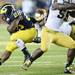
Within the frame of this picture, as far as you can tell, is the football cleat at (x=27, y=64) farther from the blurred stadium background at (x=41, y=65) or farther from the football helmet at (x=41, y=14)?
the football helmet at (x=41, y=14)

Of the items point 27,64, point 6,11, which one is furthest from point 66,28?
point 6,11

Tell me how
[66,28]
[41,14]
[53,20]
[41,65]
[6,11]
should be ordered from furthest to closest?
[41,65], [6,11], [41,14], [66,28], [53,20]

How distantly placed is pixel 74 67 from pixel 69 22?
0.91 m

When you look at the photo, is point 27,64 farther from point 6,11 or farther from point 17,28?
point 6,11

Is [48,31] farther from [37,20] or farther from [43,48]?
[37,20]

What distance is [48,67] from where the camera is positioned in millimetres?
10781

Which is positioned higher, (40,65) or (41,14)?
(41,14)

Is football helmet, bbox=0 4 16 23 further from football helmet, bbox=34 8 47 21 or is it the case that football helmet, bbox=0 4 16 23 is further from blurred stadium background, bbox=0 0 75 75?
blurred stadium background, bbox=0 0 75 75

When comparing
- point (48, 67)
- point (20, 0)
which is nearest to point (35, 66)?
point (48, 67)

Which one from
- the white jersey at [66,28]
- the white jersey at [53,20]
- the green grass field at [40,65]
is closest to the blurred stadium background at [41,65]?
the green grass field at [40,65]

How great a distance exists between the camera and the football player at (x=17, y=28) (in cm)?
1014

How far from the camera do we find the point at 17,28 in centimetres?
1032

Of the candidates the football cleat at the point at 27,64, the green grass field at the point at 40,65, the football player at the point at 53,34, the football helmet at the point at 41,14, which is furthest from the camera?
the green grass field at the point at 40,65

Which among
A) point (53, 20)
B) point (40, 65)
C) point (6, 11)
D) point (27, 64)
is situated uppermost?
point (53, 20)
